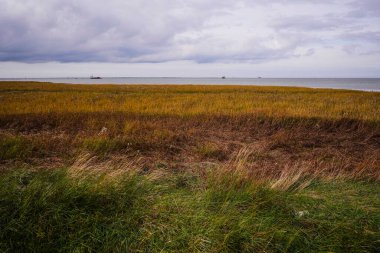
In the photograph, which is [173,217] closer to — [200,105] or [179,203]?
[179,203]

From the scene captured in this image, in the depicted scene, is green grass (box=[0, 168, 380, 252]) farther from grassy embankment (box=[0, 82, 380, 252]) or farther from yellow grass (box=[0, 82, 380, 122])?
yellow grass (box=[0, 82, 380, 122])

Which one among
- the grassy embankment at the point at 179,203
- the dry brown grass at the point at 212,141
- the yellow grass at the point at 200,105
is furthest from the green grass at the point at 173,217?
the yellow grass at the point at 200,105

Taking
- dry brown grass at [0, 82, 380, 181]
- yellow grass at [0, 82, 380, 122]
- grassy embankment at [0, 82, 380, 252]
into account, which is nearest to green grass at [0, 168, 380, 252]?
grassy embankment at [0, 82, 380, 252]

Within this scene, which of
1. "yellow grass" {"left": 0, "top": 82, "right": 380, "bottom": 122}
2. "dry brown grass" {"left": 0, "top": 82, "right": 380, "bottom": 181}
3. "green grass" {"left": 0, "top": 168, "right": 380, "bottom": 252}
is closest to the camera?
"green grass" {"left": 0, "top": 168, "right": 380, "bottom": 252}

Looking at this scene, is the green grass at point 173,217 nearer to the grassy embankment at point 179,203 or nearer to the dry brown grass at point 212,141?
the grassy embankment at point 179,203

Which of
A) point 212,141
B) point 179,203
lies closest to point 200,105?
point 212,141

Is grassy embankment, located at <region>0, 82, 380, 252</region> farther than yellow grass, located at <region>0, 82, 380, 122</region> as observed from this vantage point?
No

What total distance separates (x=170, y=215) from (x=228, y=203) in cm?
92

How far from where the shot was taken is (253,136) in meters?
Answer: 10.7

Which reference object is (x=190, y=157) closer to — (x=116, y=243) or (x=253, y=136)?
(x=253, y=136)

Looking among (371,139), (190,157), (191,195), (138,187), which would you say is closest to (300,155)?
(190,157)

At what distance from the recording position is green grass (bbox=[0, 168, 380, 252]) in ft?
11.6

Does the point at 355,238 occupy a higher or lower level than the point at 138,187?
lower

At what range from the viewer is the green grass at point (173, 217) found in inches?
140
